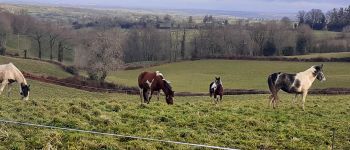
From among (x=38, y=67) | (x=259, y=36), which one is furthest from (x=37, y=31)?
(x=259, y=36)

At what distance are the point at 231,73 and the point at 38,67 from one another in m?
34.1

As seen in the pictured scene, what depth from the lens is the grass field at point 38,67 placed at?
6831 centimetres

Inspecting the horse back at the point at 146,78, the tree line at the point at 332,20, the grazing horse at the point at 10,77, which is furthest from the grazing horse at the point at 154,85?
the tree line at the point at 332,20

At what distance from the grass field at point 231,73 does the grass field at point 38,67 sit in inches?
343

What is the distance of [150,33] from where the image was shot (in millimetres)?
121625

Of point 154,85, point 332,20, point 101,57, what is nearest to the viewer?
point 154,85

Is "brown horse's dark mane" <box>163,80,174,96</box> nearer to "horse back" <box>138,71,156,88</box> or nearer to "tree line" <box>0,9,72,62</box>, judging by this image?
"horse back" <box>138,71,156,88</box>

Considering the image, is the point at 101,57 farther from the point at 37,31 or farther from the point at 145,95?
the point at 37,31

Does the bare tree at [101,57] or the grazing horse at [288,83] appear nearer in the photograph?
the grazing horse at [288,83]

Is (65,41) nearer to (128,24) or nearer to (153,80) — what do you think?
(128,24)

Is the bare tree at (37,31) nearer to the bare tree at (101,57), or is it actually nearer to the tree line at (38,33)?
the tree line at (38,33)

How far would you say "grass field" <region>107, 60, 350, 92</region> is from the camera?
6266 cm

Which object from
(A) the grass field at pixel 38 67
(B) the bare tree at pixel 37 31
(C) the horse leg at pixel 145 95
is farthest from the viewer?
(B) the bare tree at pixel 37 31

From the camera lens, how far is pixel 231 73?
77125 mm
